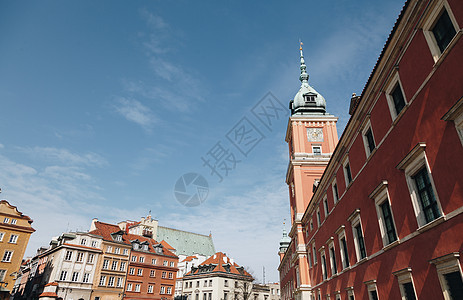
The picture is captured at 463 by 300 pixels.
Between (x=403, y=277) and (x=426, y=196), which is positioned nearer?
(x=426, y=196)

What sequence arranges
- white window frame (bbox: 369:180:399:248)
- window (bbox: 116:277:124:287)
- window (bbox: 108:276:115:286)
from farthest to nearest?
window (bbox: 116:277:124:287) < window (bbox: 108:276:115:286) < white window frame (bbox: 369:180:399:248)

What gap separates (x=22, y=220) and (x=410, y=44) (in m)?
50.7

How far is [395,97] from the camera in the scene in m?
12.3

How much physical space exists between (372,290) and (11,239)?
4609cm

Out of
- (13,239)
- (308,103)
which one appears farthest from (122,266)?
(308,103)

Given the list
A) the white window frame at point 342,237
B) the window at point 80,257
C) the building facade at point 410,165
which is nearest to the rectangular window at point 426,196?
the building facade at point 410,165

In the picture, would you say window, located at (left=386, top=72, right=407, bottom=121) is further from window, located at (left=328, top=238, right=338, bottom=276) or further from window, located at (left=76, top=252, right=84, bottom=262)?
window, located at (left=76, top=252, right=84, bottom=262)

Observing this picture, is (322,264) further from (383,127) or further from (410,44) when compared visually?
(410,44)

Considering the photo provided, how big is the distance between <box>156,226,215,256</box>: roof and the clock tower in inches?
2581

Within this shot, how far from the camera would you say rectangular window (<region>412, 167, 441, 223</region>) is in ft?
31.4

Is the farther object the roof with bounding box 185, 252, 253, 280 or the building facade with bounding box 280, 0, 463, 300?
the roof with bounding box 185, 252, 253, 280

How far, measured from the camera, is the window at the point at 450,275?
8259 mm

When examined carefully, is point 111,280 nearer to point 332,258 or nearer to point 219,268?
point 219,268

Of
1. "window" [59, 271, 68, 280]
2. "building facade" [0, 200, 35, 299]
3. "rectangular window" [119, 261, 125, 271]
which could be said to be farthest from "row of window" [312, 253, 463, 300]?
"rectangular window" [119, 261, 125, 271]
